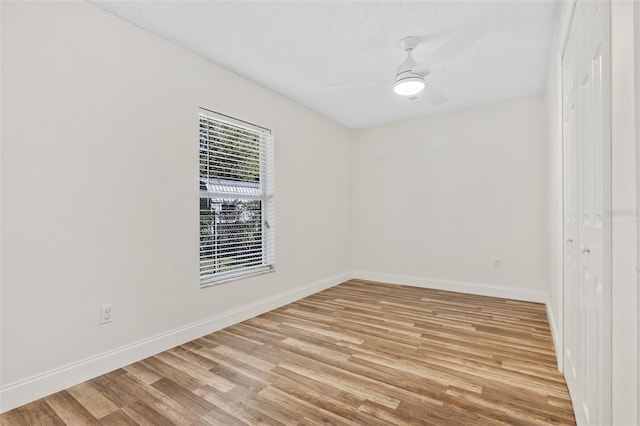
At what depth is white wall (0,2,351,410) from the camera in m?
1.79

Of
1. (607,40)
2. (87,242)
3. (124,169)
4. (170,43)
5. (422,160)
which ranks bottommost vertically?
(87,242)

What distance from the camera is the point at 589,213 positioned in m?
1.25

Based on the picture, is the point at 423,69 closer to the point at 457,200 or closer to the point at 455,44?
the point at 455,44

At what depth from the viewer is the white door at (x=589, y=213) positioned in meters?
0.92

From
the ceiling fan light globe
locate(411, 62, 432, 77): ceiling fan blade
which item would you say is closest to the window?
the ceiling fan light globe

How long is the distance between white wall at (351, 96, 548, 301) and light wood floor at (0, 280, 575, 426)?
3.51 feet

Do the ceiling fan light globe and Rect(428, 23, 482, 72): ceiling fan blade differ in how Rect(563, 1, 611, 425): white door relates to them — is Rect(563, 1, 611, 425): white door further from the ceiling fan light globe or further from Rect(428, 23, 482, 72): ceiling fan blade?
the ceiling fan light globe

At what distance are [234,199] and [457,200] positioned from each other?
9.83 ft

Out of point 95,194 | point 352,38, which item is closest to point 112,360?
point 95,194

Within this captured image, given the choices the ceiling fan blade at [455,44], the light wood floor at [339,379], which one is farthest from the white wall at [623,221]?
the ceiling fan blade at [455,44]

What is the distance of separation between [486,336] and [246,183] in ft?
8.92

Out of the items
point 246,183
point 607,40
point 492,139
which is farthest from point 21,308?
point 492,139

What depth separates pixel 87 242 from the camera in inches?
81.4

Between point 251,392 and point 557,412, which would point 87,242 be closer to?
point 251,392
